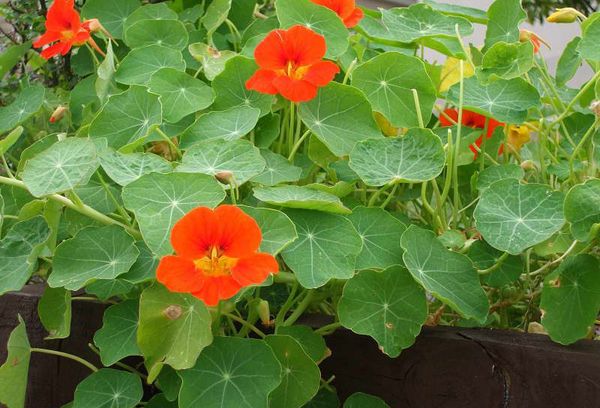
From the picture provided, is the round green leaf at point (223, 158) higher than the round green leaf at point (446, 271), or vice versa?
the round green leaf at point (223, 158)

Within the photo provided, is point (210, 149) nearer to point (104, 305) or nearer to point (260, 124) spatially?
point (260, 124)

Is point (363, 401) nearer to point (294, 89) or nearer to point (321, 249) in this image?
point (321, 249)

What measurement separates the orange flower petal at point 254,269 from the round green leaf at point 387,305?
0.18 m

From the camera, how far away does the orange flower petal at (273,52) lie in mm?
1172

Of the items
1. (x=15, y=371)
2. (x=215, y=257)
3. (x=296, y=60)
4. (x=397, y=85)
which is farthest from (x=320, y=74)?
(x=15, y=371)

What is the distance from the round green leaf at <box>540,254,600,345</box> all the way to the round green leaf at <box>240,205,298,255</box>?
360 millimetres

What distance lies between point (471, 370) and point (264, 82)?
499mm

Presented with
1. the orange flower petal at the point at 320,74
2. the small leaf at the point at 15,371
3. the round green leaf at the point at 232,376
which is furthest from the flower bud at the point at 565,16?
the small leaf at the point at 15,371

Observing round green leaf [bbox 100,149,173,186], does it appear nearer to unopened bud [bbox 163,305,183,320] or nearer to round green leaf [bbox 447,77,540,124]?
unopened bud [bbox 163,305,183,320]

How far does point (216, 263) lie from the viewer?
93 cm

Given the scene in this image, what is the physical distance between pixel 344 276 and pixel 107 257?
0.32 m

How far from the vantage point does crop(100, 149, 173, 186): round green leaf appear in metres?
1.07

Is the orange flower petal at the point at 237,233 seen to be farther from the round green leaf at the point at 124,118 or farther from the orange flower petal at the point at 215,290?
the round green leaf at the point at 124,118

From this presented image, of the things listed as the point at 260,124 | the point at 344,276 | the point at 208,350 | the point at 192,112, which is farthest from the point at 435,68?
the point at 208,350
